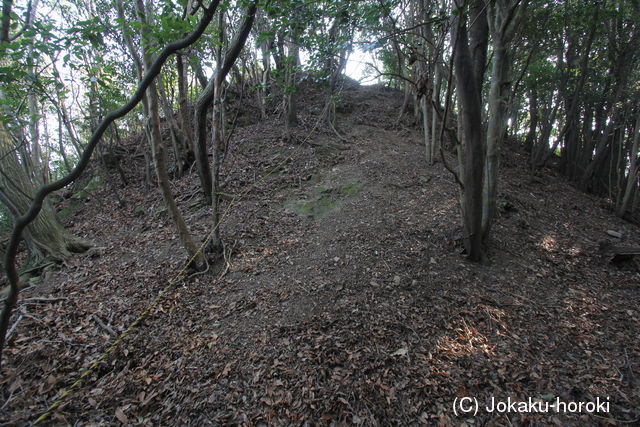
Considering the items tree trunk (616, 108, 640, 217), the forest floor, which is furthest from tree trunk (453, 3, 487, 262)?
tree trunk (616, 108, 640, 217)

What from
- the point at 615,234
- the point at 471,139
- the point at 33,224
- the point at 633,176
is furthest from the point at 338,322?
the point at 633,176

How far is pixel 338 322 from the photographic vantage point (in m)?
3.19

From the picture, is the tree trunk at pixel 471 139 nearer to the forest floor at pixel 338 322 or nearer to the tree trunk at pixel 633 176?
the forest floor at pixel 338 322

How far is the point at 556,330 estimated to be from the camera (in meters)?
3.10

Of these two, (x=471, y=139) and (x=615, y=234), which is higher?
(x=471, y=139)

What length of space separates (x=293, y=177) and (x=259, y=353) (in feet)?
15.4

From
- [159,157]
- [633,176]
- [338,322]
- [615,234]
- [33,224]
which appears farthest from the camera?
[633,176]

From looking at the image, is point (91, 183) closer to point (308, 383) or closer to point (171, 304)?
point (171, 304)

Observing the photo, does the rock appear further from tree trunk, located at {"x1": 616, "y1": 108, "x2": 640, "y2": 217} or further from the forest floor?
tree trunk, located at {"x1": 616, "y1": 108, "x2": 640, "y2": 217}

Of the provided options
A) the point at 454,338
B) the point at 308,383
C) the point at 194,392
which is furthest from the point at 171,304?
the point at 454,338

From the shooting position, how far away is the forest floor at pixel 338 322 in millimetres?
2469

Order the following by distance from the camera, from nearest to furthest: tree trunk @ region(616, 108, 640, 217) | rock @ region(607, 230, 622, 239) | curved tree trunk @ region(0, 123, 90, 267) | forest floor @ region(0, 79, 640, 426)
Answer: forest floor @ region(0, 79, 640, 426) → curved tree trunk @ region(0, 123, 90, 267) → rock @ region(607, 230, 622, 239) → tree trunk @ region(616, 108, 640, 217)

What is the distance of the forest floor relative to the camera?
2469mm

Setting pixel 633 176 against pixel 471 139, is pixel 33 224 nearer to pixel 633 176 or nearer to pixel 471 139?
pixel 471 139
